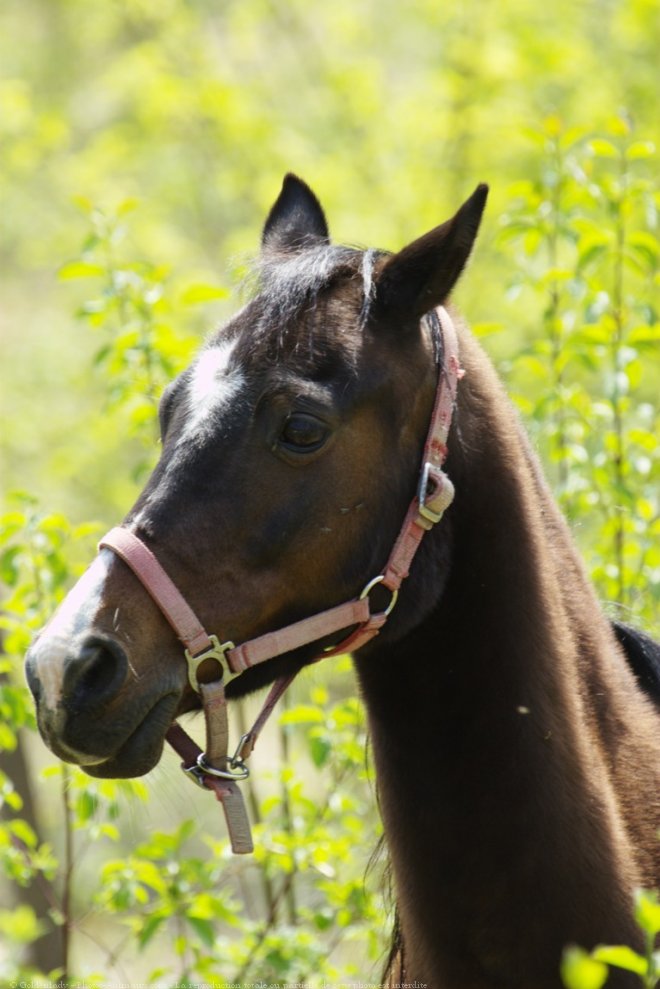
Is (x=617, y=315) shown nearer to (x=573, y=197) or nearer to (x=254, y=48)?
(x=573, y=197)

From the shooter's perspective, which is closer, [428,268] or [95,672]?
[95,672]

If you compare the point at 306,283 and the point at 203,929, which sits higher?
the point at 306,283

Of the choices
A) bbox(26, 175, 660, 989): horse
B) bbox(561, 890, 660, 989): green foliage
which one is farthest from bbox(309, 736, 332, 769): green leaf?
bbox(561, 890, 660, 989): green foliage

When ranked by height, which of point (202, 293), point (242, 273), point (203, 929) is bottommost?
point (203, 929)

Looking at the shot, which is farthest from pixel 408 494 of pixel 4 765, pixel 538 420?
pixel 4 765

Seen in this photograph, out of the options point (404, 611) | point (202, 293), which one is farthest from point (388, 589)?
point (202, 293)

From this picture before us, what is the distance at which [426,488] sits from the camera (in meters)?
3.06

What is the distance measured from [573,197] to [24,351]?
37.5 feet

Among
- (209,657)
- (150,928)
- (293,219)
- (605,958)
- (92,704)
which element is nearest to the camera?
(605,958)

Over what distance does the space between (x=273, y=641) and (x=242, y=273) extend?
1215 mm

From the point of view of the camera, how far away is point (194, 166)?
1545 centimetres

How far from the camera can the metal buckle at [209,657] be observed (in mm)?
2846

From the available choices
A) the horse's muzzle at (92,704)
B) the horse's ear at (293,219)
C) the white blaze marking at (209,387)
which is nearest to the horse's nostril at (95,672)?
the horse's muzzle at (92,704)

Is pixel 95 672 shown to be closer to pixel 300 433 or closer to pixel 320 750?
pixel 300 433
